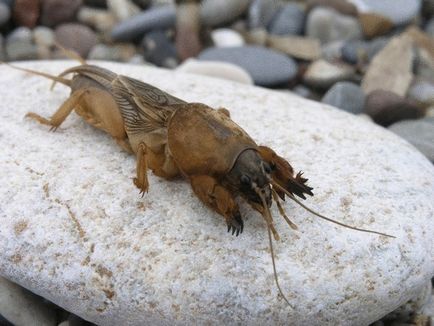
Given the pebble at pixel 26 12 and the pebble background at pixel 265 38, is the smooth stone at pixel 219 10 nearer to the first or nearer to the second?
the pebble background at pixel 265 38

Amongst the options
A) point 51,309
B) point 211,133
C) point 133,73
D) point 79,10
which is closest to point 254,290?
point 211,133

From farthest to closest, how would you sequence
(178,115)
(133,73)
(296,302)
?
(133,73), (178,115), (296,302)

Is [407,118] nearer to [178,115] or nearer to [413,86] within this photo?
[413,86]

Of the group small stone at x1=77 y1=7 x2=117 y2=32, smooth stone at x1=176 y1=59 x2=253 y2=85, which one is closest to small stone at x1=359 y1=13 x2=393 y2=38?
smooth stone at x1=176 y1=59 x2=253 y2=85

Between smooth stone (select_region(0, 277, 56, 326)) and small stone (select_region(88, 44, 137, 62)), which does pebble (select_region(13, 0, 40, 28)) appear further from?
smooth stone (select_region(0, 277, 56, 326))

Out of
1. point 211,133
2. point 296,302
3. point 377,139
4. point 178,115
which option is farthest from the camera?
point 377,139

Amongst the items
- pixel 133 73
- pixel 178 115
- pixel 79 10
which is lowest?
pixel 79 10

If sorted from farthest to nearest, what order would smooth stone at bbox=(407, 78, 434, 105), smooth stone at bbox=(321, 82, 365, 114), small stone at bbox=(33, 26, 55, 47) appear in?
small stone at bbox=(33, 26, 55, 47) < smooth stone at bbox=(407, 78, 434, 105) < smooth stone at bbox=(321, 82, 365, 114)

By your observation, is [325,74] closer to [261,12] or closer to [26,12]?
[261,12]
